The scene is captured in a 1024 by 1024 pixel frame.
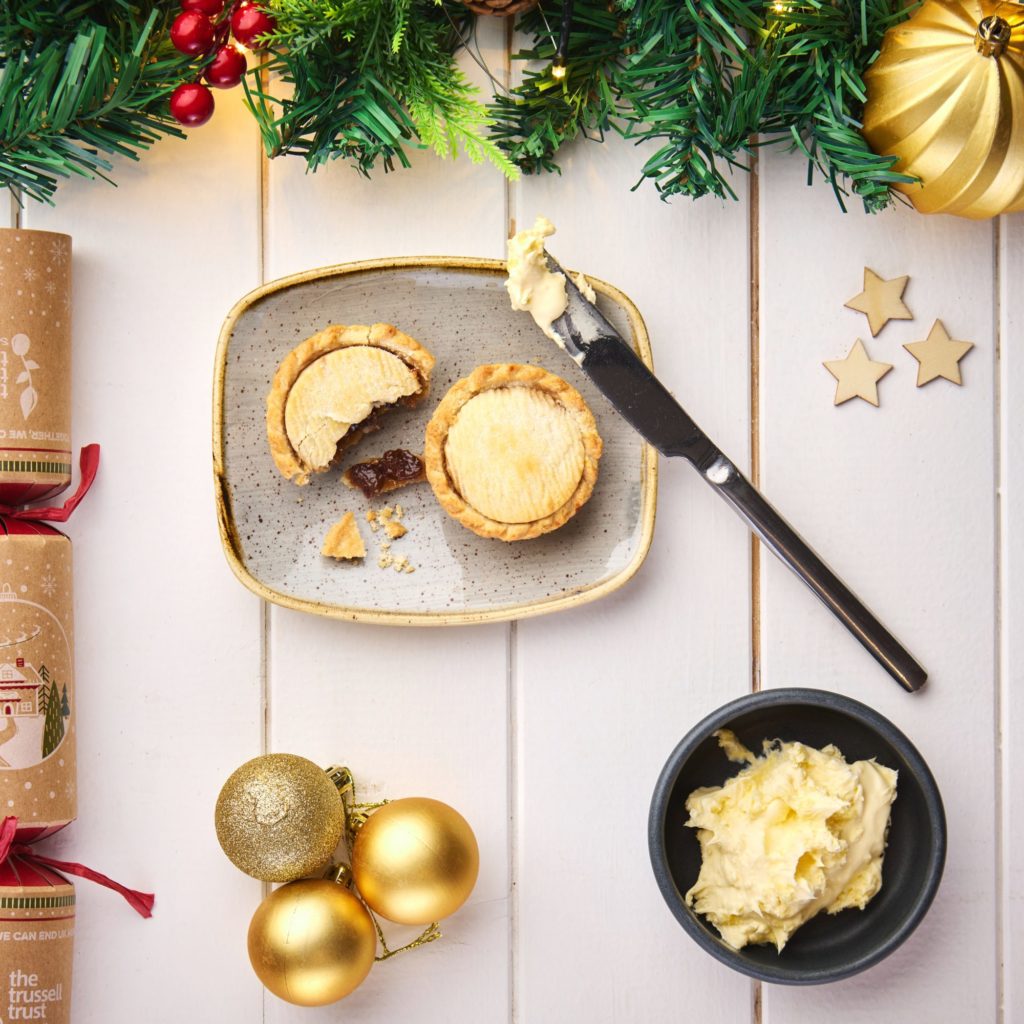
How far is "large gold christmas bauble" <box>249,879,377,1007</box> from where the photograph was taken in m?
0.92

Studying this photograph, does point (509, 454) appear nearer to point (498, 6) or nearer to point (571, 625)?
point (571, 625)

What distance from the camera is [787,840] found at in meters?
0.95

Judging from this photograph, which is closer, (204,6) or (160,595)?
(204,6)

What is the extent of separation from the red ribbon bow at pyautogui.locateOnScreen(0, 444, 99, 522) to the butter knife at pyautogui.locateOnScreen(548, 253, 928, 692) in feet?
1.72

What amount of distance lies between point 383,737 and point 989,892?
0.71m

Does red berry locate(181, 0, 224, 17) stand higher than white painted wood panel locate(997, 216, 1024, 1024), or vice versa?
red berry locate(181, 0, 224, 17)

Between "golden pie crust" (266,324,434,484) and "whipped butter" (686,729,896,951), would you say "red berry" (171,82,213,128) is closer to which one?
"golden pie crust" (266,324,434,484)

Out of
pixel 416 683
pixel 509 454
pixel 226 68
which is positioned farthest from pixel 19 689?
pixel 226 68

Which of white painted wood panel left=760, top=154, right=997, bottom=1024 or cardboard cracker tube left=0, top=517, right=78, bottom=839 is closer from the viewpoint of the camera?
cardboard cracker tube left=0, top=517, right=78, bottom=839

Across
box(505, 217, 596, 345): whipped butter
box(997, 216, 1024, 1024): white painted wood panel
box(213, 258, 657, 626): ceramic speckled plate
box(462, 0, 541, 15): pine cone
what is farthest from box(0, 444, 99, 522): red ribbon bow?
box(997, 216, 1024, 1024): white painted wood panel

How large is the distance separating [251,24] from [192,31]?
0.19 ft

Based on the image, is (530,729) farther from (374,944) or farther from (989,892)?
(989,892)

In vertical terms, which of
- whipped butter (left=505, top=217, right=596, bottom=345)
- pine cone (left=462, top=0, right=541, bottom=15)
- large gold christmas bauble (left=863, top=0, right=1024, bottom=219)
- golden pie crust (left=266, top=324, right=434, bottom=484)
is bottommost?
golden pie crust (left=266, top=324, right=434, bottom=484)

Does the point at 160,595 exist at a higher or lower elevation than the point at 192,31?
lower
